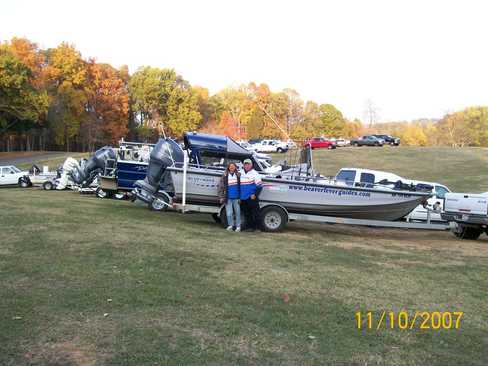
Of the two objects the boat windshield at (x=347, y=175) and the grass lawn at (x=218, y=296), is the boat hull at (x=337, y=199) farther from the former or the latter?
the boat windshield at (x=347, y=175)

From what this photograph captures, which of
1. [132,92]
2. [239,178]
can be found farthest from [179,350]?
[132,92]

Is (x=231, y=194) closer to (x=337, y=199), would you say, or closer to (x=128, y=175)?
(x=337, y=199)

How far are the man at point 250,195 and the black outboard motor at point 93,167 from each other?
11.7 meters

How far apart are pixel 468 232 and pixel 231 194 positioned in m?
6.58

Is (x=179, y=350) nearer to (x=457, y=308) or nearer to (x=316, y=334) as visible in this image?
(x=316, y=334)

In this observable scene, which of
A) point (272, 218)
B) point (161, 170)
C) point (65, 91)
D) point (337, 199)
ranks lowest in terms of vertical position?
point (272, 218)

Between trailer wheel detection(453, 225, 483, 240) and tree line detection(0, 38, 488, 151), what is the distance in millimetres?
39655

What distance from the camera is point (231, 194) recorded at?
1188cm

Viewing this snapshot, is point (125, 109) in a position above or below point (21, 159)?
above

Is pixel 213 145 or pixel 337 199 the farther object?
pixel 213 145

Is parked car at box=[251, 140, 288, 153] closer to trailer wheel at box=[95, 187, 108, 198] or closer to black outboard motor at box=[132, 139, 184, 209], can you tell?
trailer wheel at box=[95, 187, 108, 198]

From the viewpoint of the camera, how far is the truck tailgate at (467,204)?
12.3 meters

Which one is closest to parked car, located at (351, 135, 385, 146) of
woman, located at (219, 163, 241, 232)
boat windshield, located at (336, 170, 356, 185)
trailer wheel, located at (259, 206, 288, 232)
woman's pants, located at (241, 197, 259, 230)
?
boat windshield, located at (336, 170, 356, 185)

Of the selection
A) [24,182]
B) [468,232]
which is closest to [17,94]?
[24,182]
